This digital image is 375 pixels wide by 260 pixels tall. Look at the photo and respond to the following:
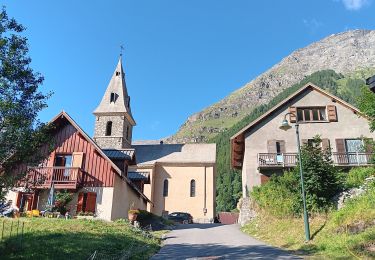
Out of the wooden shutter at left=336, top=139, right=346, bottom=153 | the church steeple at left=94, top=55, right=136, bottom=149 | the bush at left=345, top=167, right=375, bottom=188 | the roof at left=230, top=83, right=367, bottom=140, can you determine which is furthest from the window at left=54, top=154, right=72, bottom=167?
the church steeple at left=94, top=55, right=136, bottom=149

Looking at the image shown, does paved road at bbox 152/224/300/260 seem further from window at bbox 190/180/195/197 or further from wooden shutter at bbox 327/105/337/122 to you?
window at bbox 190/180/195/197

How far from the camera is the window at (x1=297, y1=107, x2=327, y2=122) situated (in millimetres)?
31406

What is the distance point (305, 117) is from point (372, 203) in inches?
641

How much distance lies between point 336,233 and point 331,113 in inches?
701

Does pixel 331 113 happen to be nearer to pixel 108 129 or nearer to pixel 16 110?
pixel 16 110

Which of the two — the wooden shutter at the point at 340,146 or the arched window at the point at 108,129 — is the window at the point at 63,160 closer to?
the wooden shutter at the point at 340,146

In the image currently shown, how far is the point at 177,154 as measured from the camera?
49.1 m

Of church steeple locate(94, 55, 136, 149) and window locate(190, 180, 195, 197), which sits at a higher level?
church steeple locate(94, 55, 136, 149)

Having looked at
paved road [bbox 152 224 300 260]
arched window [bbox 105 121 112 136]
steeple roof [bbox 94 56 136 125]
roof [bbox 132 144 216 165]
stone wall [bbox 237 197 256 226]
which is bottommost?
paved road [bbox 152 224 300 260]

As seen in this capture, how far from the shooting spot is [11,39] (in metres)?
13.3

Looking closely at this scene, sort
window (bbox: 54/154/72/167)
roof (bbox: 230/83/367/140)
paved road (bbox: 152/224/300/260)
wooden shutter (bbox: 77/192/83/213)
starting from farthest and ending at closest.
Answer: roof (bbox: 230/83/367/140) < window (bbox: 54/154/72/167) < wooden shutter (bbox: 77/192/83/213) < paved road (bbox: 152/224/300/260)

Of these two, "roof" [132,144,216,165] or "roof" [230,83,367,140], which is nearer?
"roof" [230,83,367,140]

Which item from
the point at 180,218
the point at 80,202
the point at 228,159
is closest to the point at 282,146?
the point at 180,218

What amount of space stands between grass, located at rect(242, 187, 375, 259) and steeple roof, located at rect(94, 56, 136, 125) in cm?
3436
